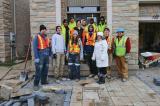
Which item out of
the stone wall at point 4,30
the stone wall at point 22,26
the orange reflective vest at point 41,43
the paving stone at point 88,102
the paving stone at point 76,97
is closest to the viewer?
the paving stone at point 88,102

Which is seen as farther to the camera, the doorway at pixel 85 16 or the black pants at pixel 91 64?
the doorway at pixel 85 16

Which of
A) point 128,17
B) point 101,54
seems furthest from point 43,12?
point 128,17

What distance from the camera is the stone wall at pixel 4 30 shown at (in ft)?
45.8

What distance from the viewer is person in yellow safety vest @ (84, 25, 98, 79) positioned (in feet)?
37.8

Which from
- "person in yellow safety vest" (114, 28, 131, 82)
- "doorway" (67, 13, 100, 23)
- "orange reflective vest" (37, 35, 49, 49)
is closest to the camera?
"orange reflective vest" (37, 35, 49, 49)

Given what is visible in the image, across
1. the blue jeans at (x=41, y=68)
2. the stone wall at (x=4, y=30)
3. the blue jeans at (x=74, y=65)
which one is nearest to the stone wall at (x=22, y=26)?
the stone wall at (x=4, y=30)

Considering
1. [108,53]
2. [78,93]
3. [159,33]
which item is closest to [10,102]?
[78,93]

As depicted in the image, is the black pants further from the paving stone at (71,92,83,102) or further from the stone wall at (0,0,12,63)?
Answer: the stone wall at (0,0,12,63)

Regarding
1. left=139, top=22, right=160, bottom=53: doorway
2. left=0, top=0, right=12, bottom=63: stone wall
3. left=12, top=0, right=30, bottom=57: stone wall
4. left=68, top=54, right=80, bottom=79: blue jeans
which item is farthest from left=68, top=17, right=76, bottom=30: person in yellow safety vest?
left=139, top=22, right=160, bottom=53: doorway

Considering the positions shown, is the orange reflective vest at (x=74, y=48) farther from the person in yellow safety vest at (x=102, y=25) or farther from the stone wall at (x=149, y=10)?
the stone wall at (x=149, y=10)

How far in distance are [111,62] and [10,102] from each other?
15.0 feet

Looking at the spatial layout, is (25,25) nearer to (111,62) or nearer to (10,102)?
(111,62)

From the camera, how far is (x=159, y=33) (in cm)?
1698

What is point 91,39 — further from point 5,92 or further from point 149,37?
point 149,37
